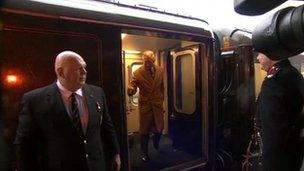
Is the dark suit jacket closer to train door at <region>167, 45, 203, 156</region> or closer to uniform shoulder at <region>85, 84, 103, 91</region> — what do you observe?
uniform shoulder at <region>85, 84, 103, 91</region>

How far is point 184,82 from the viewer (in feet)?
16.1

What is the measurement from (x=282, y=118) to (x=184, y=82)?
2598mm

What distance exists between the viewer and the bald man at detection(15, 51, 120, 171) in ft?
7.55

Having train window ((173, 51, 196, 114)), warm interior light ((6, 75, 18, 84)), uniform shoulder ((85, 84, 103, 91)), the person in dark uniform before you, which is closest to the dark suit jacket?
warm interior light ((6, 75, 18, 84))

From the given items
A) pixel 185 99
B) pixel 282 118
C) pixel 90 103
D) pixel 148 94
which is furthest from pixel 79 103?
pixel 185 99

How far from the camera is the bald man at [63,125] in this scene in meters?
2.30

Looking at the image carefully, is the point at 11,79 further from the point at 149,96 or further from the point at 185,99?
the point at 185,99

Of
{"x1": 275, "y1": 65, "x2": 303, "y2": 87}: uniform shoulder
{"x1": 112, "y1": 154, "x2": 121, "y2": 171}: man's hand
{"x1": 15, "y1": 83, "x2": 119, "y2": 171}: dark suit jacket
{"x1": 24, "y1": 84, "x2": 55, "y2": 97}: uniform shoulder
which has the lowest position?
{"x1": 112, "y1": 154, "x2": 121, "y2": 171}: man's hand

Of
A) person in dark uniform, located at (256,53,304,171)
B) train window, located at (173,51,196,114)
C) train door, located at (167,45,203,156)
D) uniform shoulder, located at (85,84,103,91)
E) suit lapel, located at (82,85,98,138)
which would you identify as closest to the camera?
person in dark uniform, located at (256,53,304,171)

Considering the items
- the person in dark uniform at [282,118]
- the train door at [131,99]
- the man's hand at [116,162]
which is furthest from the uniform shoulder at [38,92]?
the train door at [131,99]

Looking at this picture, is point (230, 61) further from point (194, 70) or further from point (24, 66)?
point (24, 66)

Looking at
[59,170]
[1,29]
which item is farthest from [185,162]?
[1,29]

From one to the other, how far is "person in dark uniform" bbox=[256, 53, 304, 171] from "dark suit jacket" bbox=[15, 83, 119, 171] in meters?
1.36

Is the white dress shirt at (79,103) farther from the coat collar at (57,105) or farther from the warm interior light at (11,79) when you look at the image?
Result: the warm interior light at (11,79)
